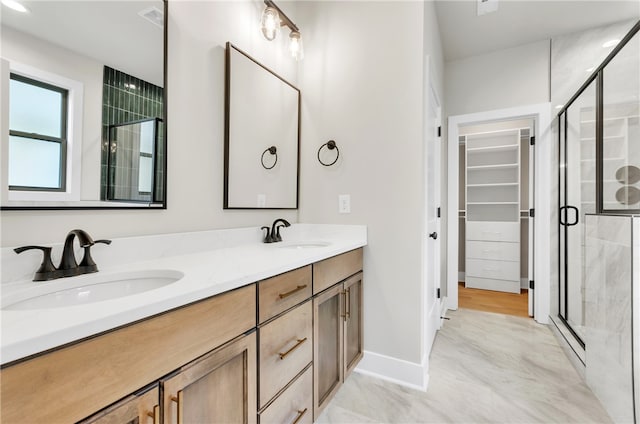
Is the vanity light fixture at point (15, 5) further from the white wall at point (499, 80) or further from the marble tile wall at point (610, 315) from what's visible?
the white wall at point (499, 80)

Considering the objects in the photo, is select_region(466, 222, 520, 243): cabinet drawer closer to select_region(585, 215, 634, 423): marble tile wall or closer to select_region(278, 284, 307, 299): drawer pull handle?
select_region(585, 215, 634, 423): marble tile wall

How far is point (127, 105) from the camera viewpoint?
1.11 metres

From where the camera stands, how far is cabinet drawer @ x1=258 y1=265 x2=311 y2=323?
3.25 ft

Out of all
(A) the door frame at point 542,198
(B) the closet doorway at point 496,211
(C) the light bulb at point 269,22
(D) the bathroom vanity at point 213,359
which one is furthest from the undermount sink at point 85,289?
(B) the closet doorway at point 496,211

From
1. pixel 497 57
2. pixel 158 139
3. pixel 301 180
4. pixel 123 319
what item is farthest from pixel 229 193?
pixel 497 57

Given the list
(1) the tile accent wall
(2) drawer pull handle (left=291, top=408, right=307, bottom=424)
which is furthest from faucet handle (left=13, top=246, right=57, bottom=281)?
(2) drawer pull handle (left=291, top=408, right=307, bottom=424)

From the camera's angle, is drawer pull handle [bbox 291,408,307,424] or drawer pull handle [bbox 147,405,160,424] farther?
drawer pull handle [bbox 291,408,307,424]

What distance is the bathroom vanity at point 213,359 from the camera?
508mm

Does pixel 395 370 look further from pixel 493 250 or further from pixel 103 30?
pixel 493 250

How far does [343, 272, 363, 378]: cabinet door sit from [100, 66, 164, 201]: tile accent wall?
1110 mm

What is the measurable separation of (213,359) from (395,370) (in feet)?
4.53

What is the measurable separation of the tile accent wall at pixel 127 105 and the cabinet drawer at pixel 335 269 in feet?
2.54

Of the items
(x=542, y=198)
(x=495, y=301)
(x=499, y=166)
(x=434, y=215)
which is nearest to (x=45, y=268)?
(x=434, y=215)

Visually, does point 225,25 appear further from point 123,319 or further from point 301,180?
point 123,319
